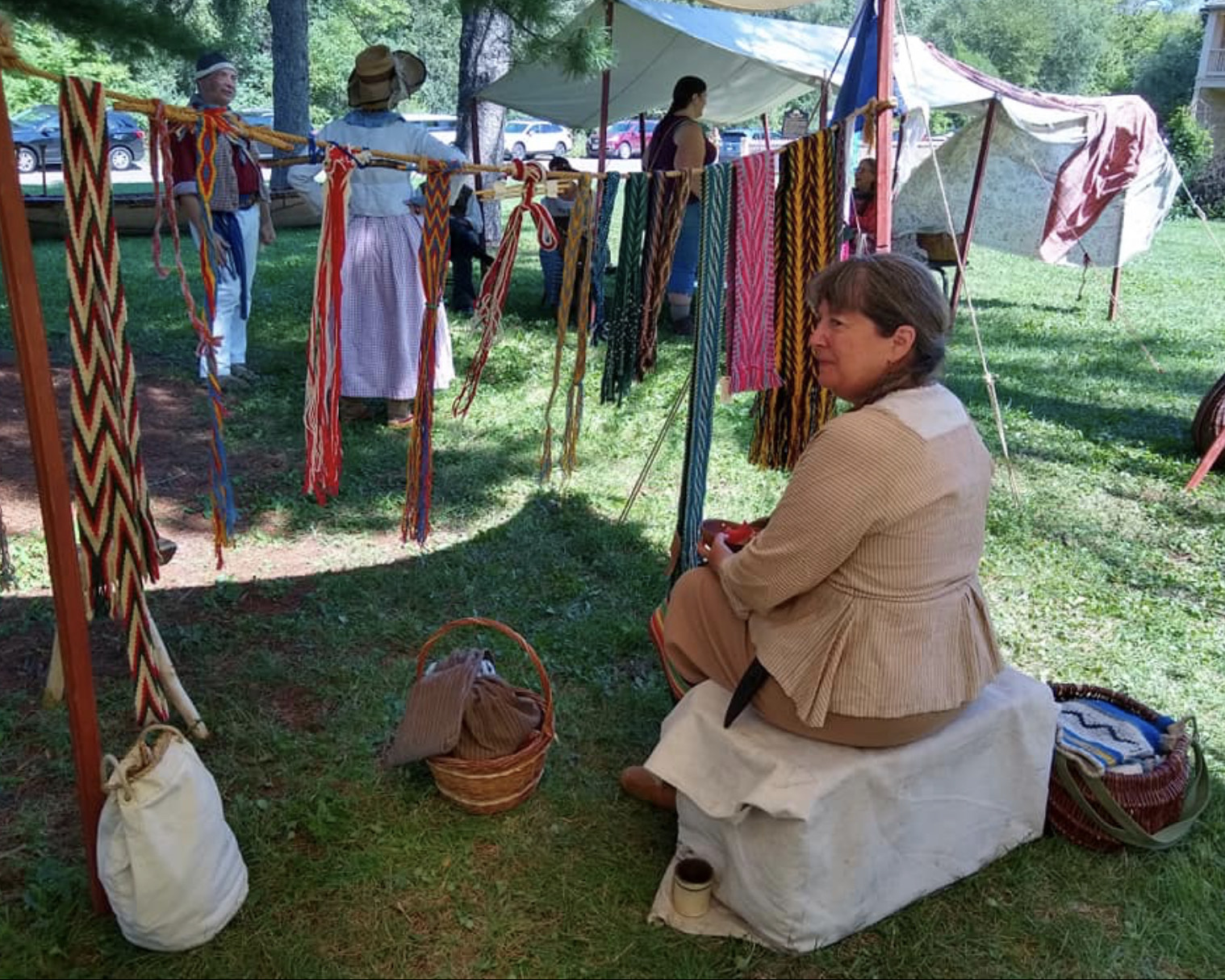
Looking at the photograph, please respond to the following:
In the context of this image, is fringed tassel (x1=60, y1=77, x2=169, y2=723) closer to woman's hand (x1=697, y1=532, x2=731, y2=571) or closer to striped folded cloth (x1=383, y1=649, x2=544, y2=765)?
striped folded cloth (x1=383, y1=649, x2=544, y2=765)

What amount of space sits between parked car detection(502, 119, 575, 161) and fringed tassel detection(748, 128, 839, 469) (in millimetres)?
23035

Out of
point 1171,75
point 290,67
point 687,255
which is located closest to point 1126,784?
point 687,255

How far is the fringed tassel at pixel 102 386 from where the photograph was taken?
1.99 meters

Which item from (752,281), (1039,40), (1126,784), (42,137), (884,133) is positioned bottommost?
(1126,784)

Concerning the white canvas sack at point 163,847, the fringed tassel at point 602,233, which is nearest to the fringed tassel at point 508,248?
the fringed tassel at point 602,233

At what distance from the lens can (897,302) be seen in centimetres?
208

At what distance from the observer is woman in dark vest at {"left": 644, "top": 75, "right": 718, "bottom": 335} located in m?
5.43

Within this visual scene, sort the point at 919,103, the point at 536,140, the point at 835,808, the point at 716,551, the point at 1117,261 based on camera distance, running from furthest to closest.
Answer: the point at 536,140 < the point at 1117,261 < the point at 919,103 < the point at 716,551 < the point at 835,808

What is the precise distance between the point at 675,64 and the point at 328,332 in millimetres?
6628

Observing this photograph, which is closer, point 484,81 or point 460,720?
point 460,720

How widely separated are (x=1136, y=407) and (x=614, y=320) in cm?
420

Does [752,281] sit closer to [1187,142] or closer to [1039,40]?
[1187,142]

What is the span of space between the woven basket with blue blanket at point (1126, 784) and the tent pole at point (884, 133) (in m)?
1.39

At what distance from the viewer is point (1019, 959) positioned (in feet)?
7.38
